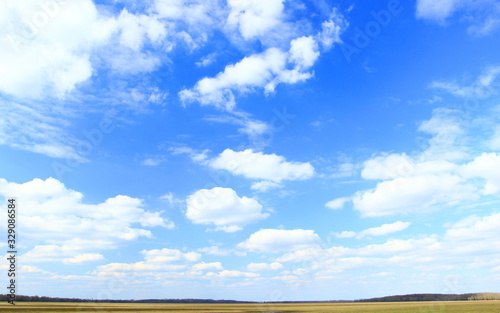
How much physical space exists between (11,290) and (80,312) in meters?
41.7

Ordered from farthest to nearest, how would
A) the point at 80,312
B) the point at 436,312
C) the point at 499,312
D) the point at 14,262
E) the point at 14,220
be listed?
the point at 80,312 → the point at 436,312 → the point at 499,312 → the point at 14,262 → the point at 14,220

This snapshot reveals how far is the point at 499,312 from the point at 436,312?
2577 cm

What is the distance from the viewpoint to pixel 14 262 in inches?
2247

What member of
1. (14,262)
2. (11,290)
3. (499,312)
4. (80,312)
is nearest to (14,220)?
(14,262)

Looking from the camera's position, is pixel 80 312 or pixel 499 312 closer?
pixel 499 312

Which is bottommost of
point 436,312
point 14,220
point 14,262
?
point 436,312

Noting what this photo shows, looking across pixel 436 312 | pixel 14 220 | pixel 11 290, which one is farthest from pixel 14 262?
pixel 436 312

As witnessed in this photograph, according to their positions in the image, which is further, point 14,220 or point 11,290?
point 11,290

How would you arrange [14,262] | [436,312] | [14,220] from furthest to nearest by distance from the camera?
[436,312], [14,262], [14,220]

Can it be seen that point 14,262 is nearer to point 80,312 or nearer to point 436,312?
point 80,312

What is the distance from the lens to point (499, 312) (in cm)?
6512

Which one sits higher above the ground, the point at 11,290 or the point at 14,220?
the point at 14,220

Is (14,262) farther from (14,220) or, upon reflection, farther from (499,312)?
(499,312)

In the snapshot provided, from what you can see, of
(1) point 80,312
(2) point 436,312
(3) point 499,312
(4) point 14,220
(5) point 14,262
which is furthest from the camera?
(1) point 80,312
